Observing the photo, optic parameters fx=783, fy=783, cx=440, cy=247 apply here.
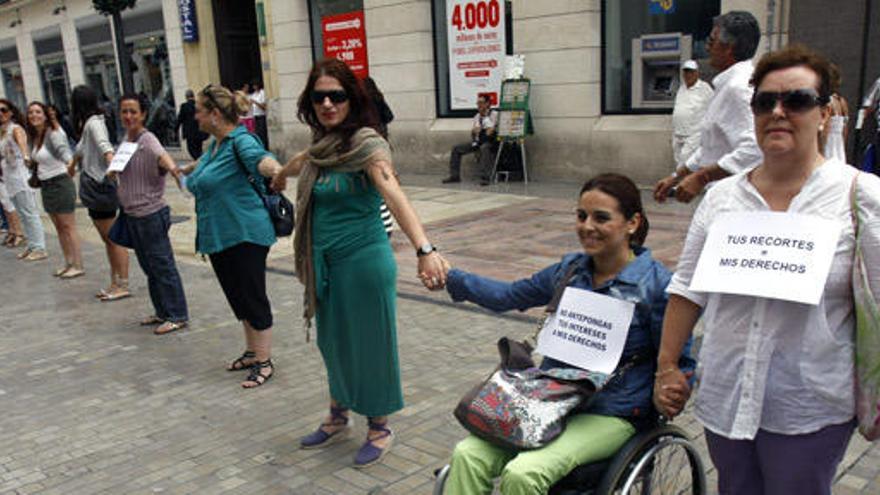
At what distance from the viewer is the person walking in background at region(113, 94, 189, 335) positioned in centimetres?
599

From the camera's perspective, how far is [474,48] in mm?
13023

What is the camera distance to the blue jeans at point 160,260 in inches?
237

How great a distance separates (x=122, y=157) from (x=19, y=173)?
3.85 m

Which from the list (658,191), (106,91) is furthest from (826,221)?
(106,91)

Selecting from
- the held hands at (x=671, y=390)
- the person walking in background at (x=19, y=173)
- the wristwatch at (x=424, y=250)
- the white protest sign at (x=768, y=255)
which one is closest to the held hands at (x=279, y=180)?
the wristwatch at (x=424, y=250)

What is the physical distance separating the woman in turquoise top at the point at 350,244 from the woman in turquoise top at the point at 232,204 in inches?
38.0

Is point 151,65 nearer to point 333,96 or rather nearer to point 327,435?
point 327,435

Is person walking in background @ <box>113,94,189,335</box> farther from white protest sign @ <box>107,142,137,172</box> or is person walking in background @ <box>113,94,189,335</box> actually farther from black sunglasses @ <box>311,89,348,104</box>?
black sunglasses @ <box>311,89,348,104</box>

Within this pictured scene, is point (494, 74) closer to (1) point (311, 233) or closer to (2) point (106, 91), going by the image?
(1) point (311, 233)

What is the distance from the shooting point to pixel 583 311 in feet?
8.63

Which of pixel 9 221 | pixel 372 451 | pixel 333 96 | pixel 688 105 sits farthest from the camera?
pixel 9 221

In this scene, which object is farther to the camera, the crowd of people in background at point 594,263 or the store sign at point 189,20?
the store sign at point 189,20

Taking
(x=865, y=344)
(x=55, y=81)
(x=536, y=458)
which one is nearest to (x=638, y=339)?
(x=536, y=458)

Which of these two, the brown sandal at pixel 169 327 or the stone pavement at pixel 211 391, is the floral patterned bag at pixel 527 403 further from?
the brown sandal at pixel 169 327
